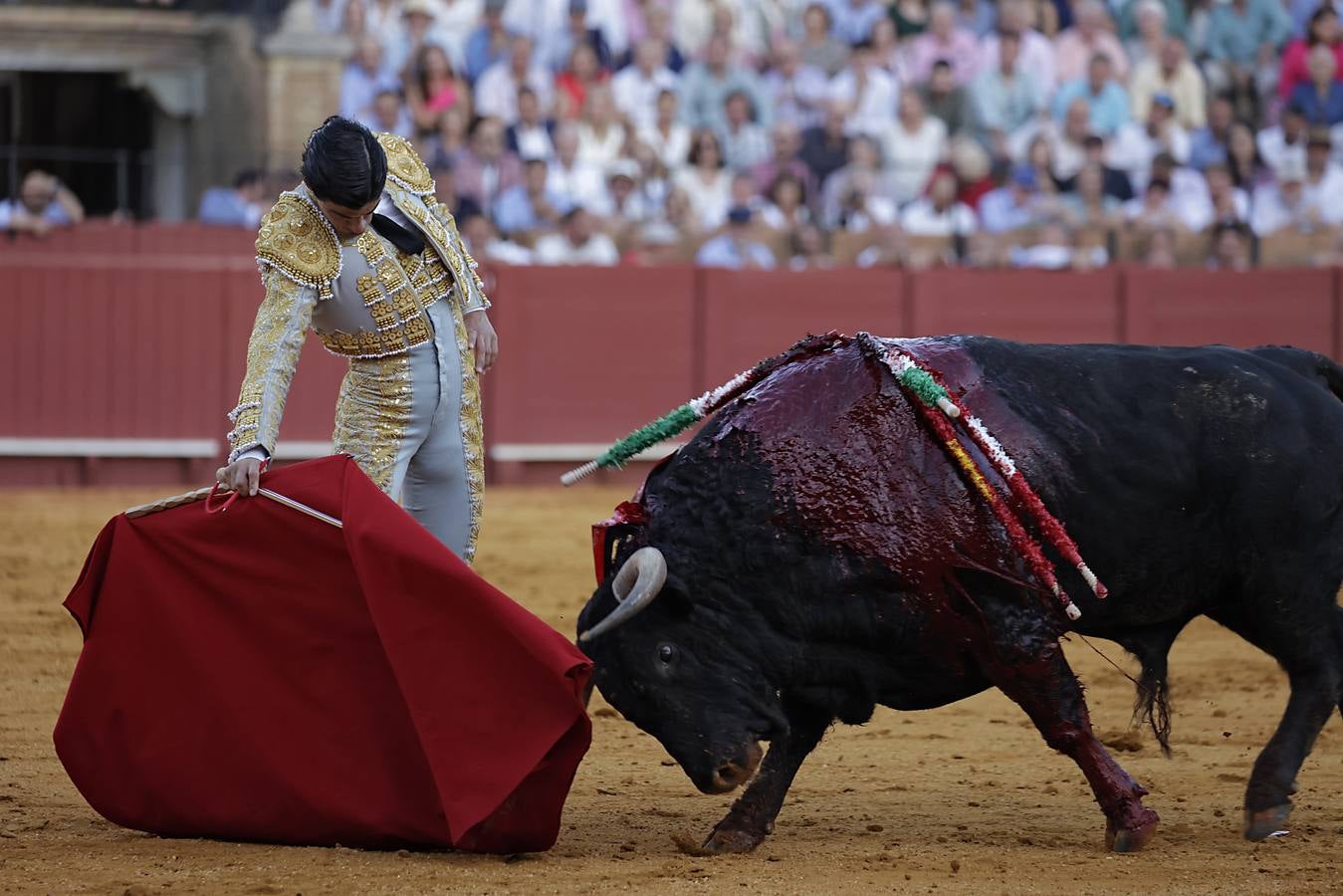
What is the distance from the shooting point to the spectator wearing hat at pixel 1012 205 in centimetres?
1138


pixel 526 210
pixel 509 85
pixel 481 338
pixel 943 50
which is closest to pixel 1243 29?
pixel 943 50

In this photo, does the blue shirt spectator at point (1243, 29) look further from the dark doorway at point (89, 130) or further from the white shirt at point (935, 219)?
the dark doorway at point (89, 130)

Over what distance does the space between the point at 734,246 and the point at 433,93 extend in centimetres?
186

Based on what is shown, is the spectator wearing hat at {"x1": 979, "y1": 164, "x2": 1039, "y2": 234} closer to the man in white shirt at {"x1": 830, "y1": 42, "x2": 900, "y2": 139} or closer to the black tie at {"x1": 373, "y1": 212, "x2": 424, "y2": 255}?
the man in white shirt at {"x1": 830, "y1": 42, "x2": 900, "y2": 139}

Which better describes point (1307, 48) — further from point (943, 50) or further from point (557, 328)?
point (557, 328)

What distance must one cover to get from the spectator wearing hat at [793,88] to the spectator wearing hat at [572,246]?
1.62 metres

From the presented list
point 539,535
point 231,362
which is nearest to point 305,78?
point 231,362

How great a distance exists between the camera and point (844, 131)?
11.4 meters

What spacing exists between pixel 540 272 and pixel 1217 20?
5376 mm

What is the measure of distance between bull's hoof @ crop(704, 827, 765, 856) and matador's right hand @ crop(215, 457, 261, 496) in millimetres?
1046

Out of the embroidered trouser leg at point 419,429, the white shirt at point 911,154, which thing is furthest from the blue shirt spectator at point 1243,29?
the embroidered trouser leg at point 419,429

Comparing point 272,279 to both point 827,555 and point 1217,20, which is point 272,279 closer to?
point 827,555

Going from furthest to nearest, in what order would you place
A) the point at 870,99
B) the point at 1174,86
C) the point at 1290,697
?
the point at 1174,86, the point at 870,99, the point at 1290,697

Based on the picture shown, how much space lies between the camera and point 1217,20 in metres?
13.0
